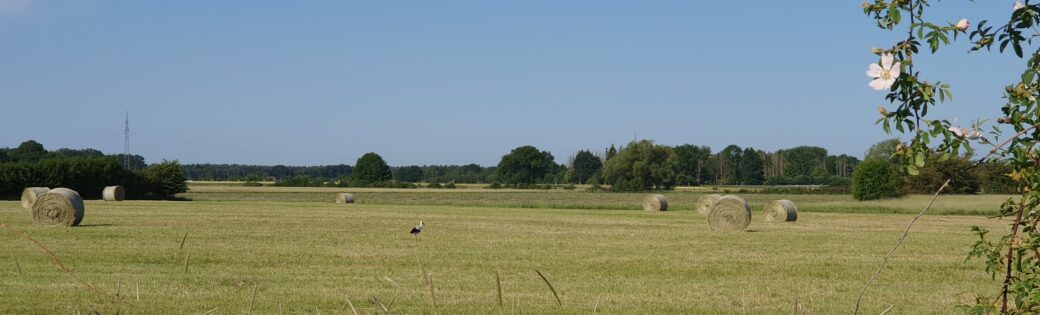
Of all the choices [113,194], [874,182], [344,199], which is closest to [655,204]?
[344,199]

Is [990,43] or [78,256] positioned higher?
[990,43]

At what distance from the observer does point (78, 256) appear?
19734 millimetres

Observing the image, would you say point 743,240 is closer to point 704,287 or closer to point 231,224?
point 704,287

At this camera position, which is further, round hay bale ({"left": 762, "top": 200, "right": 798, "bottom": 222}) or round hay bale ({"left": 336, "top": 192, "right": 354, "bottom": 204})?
round hay bale ({"left": 336, "top": 192, "right": 354, "bottom": 204})

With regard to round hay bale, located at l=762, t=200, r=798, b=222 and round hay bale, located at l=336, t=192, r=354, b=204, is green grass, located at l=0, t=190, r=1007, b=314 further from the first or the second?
round hay bale, located at l=336, t=192, r=354, b=204

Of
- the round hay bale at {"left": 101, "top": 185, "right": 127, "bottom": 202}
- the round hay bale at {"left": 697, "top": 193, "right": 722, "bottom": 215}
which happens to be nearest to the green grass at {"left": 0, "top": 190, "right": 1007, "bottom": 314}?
the round hay bale at {"left": 697, "top": 193, "right": 722, "bottom": 215}

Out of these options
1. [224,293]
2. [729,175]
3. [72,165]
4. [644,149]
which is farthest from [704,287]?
[729,175]

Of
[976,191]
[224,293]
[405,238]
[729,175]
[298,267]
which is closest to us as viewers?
[224,293]

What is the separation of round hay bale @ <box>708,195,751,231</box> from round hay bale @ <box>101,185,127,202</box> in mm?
45477

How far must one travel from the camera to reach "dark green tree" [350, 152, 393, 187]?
6368 inches

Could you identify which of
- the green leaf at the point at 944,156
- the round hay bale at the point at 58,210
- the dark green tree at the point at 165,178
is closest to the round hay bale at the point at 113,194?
the dark green tree at the point at 165,178

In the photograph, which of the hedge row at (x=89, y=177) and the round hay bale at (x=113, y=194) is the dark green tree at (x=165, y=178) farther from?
the round hay bale at (x=113, y=194)

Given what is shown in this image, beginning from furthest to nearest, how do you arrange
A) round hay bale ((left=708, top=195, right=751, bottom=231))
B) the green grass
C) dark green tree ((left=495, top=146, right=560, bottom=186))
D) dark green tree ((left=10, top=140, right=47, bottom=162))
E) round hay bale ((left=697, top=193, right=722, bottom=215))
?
dark green tree ((left=495, top=146, right=560, bottom=186))
dark green tree ((left=10, top=140, right=47, bottom=162))
round hay bale ((left=697, top=193, right=722, bottom=215))
round hay bale ((left=708, top=195, right=751, bottom=231))
the green grass

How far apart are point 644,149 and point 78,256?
11055 cm
